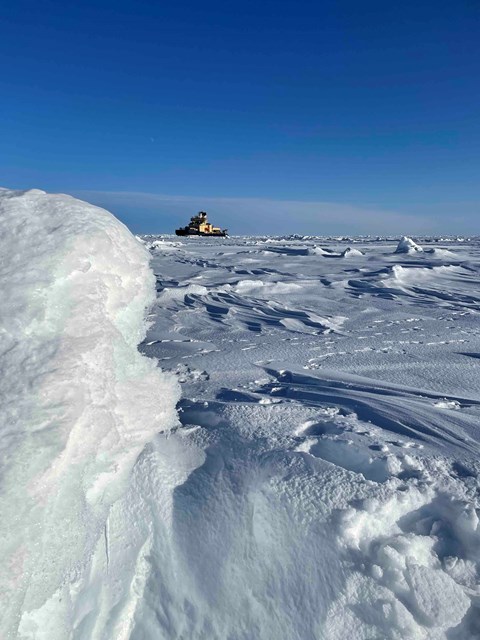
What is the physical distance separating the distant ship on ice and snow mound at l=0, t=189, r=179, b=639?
33.5 m

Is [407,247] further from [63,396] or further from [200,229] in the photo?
[200,229]

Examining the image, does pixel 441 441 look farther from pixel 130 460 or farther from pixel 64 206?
pixel 64 206

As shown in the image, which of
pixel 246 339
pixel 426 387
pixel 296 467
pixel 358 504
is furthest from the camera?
pixel 246 339

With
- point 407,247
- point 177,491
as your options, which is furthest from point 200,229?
point 177,491

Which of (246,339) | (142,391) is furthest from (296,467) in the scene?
(246,339)

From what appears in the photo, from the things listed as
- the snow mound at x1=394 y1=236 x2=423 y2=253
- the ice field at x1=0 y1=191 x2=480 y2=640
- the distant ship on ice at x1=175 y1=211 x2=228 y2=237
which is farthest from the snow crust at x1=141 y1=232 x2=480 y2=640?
the distant ship on ice at x1=175 y1=211 x2=228 y2=237

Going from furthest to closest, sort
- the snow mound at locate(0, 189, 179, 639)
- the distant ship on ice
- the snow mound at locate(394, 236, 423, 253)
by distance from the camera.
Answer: the distant ship on ice, the snow mound at locate(394, 236, 423, 253), the snow mound at locate(0, 189, 179, 639)

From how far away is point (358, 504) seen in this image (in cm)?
135

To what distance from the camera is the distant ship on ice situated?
3456 centimetres

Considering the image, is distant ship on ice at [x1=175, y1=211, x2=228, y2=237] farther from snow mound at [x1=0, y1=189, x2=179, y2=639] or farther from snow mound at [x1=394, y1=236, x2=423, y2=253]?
snow mound at [x1=0, y1=189, x2=179, y2=639]

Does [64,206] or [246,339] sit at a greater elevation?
[64,206]

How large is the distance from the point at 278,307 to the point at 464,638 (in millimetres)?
4141

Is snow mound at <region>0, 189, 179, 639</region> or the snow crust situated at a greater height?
snow mound at <region>0, 189, 179, 639</region>

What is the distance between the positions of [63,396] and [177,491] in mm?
543
